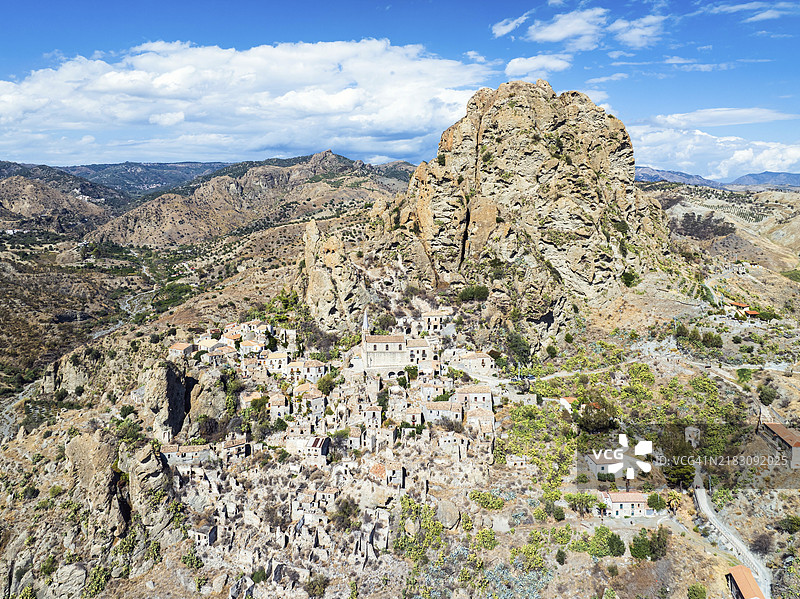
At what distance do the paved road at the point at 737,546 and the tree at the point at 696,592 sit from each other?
424 centimetres

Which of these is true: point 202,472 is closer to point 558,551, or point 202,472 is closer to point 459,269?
point 558,551

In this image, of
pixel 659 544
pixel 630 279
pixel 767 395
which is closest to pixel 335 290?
pixel 630 279

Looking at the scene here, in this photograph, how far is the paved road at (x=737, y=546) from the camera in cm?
3681

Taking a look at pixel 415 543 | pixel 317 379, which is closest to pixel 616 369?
pixel 415 543

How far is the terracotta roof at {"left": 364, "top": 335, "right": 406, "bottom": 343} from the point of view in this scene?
5688cm

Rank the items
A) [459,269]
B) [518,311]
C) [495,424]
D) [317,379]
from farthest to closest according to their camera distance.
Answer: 1. [459,269]
2. [518,311]
3. [317,379]
4. [495,424]

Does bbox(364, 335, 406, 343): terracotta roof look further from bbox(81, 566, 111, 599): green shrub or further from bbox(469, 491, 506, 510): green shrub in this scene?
bbox(81, 566, 111, 599): green shrub

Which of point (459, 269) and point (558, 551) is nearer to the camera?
point (558, 551)

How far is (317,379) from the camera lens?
188 feet

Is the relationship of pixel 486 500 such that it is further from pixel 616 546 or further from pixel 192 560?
pixel 192 560

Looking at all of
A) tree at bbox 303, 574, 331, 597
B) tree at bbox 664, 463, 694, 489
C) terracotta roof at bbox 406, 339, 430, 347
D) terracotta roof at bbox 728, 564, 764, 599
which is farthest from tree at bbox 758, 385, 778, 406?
tree at bbox 303, 574, 331, 597

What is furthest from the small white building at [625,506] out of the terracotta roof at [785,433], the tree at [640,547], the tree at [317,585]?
the tree at [317,585]

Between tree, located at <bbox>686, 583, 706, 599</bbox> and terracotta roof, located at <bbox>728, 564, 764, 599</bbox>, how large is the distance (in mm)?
2383

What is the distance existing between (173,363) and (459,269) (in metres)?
39.3
